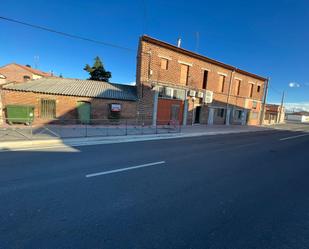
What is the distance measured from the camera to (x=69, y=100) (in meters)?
15.3

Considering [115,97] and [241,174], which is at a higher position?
[115,97]

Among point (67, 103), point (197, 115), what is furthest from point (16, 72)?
point (197, 115)

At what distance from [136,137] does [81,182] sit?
23.7ft

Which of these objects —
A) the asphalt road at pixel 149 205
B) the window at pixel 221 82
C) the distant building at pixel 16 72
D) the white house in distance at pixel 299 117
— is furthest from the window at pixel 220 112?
the white house in distance at pixel 299 117

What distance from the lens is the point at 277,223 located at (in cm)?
296

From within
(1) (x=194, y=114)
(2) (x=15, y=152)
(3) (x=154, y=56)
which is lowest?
(2) (x=15, y=152)

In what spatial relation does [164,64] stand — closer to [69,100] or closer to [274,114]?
[69,100]

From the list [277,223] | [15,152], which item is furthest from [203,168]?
[15,152]

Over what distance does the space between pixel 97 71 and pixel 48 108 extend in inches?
904

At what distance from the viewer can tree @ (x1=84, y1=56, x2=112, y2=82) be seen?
1407 inches

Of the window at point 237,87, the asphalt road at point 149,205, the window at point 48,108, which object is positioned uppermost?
the window at point 237,87

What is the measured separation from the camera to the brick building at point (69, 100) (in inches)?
568

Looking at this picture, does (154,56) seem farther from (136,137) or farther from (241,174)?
(241,174)

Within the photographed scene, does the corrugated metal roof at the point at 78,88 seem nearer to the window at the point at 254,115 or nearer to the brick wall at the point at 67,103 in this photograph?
the brick wall at the point at 67,103
